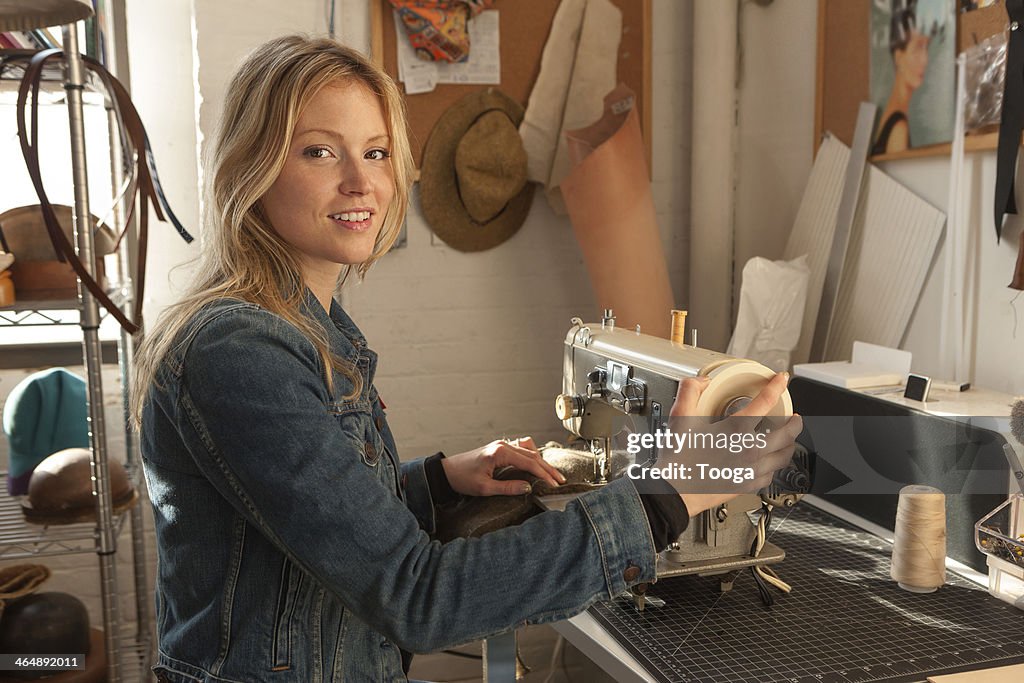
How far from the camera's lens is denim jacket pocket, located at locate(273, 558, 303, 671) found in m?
1.02

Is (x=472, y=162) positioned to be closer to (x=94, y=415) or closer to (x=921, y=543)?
(x=94, y=415)

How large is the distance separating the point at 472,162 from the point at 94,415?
122cm

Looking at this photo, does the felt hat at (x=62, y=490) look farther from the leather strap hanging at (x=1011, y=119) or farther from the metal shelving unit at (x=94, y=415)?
the leather strap hanging at (x=1011, y=119)

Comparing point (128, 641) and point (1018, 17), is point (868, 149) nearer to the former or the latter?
point (1018, 17)

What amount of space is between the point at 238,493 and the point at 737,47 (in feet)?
7.59

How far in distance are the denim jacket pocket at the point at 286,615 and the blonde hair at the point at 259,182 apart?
0.70ft

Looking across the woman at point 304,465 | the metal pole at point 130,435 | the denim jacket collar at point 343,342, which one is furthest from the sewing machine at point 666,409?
the metal pole at point 130,435

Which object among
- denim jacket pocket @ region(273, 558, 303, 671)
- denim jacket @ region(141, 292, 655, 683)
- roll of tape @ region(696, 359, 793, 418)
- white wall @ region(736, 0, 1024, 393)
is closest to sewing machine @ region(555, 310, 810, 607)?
roll of tape @ region(696, 359, 793, 418)

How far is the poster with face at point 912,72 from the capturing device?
1967 millimetres

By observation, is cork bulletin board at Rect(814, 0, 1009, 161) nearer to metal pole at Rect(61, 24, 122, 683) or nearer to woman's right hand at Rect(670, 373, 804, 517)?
woman's right hand at Rect(670, 373, 804, 517)

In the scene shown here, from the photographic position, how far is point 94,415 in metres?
2.05

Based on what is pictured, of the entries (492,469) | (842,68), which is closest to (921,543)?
(492,469)

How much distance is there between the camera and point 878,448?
1.79 m

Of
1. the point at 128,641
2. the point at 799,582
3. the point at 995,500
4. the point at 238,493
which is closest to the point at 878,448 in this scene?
the point at 995,500
